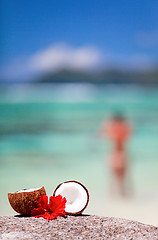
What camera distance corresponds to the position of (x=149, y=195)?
3973 mm

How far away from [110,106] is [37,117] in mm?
1154

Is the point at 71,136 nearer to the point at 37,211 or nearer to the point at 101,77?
the point at 101,77

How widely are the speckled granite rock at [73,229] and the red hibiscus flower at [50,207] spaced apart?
34 millimetres

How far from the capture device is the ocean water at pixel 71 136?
14.8 ft

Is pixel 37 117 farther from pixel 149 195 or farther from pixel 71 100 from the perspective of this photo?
pixel 149 195

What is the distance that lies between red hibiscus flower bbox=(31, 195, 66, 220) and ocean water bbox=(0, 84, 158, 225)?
6.19 feet

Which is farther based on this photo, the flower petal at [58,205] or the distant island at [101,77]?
the distant island at [101,77]

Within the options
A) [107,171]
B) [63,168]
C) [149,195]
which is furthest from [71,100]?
[149,195]

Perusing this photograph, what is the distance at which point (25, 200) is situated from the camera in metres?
2.00

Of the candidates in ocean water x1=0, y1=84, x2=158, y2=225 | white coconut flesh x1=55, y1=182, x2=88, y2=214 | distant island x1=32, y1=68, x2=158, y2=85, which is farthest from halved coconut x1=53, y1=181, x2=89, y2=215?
distant island x1=32, y1=68, x2=158, y2=85

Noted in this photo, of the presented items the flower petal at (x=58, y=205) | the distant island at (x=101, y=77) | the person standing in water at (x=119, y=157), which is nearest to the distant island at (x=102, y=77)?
the distant island at (x=101, y=77)

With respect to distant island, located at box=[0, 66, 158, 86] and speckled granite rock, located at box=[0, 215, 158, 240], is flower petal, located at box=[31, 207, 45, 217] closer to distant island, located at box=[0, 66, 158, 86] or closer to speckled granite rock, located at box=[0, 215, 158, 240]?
speckled granite rock, located at box=[0, 215, 158, 240]

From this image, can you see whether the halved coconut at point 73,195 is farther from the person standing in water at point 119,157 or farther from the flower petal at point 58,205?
the person standing in water at point 119,157

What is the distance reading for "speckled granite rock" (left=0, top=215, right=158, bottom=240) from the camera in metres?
1.79
